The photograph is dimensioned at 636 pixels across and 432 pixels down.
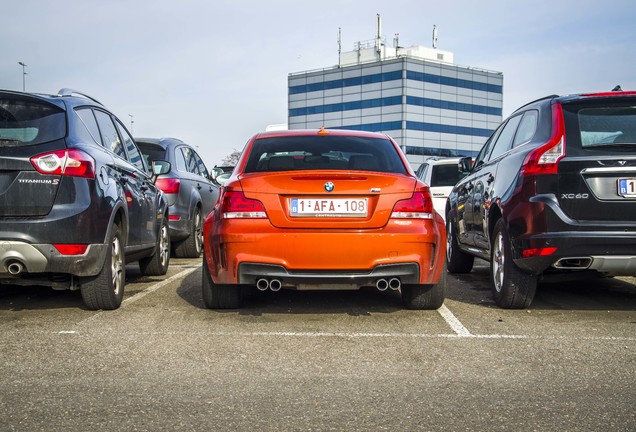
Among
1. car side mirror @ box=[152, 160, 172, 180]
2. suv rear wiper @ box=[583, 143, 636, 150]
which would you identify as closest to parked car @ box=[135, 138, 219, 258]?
car side mirror @ box=[152, 160, 172, 180]

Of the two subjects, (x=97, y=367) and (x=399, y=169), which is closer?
(x=97, y=367)

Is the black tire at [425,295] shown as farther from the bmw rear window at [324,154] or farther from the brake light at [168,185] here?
the brake light at [168,185]

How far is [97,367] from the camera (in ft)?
14.5

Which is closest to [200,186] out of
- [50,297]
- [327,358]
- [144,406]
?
[50,297]

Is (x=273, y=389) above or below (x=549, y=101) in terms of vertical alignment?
below

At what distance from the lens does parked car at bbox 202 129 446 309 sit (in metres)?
5.63

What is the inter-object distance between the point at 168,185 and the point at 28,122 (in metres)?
4.81

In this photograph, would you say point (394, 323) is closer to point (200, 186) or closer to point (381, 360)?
point (381, 360)

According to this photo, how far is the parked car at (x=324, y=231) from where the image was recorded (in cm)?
563

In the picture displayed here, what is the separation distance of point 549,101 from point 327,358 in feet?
10.3

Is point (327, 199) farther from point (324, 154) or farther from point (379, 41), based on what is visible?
point (379, 41)

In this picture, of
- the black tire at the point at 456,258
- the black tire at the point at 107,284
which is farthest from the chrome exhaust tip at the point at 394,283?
the black tire at the point at 456,258

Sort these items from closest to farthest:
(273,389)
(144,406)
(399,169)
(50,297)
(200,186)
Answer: (144,406) < (273,389) < (399,169) < (50,297) < (200,186)

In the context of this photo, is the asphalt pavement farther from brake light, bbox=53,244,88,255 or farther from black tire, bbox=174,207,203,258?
black tire, bbox=174,207,203,258
